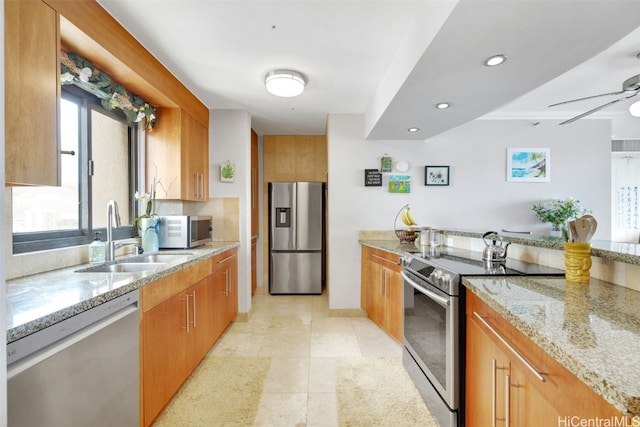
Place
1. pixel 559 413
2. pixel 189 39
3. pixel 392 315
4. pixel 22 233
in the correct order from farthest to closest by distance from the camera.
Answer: pixel 392 315 → pixel 189 39 → pixel 22 233 → pixel 559 413

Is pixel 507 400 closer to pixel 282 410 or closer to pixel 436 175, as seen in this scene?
pixel 282 410

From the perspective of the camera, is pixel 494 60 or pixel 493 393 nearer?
pixel 493 393

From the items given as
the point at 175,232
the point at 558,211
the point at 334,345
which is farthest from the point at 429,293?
Answer: the point at 558,211

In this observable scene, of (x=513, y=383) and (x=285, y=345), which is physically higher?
(x=513, y=383)

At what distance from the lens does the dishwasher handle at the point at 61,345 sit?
0.90m

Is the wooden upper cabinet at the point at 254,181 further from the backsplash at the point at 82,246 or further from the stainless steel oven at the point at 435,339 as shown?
the stainless steel oven at the point at 435,339

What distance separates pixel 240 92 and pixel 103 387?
261 cm

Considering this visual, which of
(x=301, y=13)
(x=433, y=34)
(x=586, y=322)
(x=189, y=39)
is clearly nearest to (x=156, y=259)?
(x=189, y=39)

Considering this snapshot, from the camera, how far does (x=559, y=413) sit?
83 centimetres

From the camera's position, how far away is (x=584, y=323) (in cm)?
88

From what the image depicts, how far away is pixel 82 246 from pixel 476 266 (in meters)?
2.51

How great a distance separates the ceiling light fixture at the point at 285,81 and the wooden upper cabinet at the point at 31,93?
140 centimetres

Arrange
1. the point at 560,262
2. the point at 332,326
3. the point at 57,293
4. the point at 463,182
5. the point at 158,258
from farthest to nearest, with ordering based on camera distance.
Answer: the point at 463,182, the point at 332,326, the point at 158,258, the point at 560,262, the point at 57,293

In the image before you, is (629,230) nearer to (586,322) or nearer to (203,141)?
(586,322)
